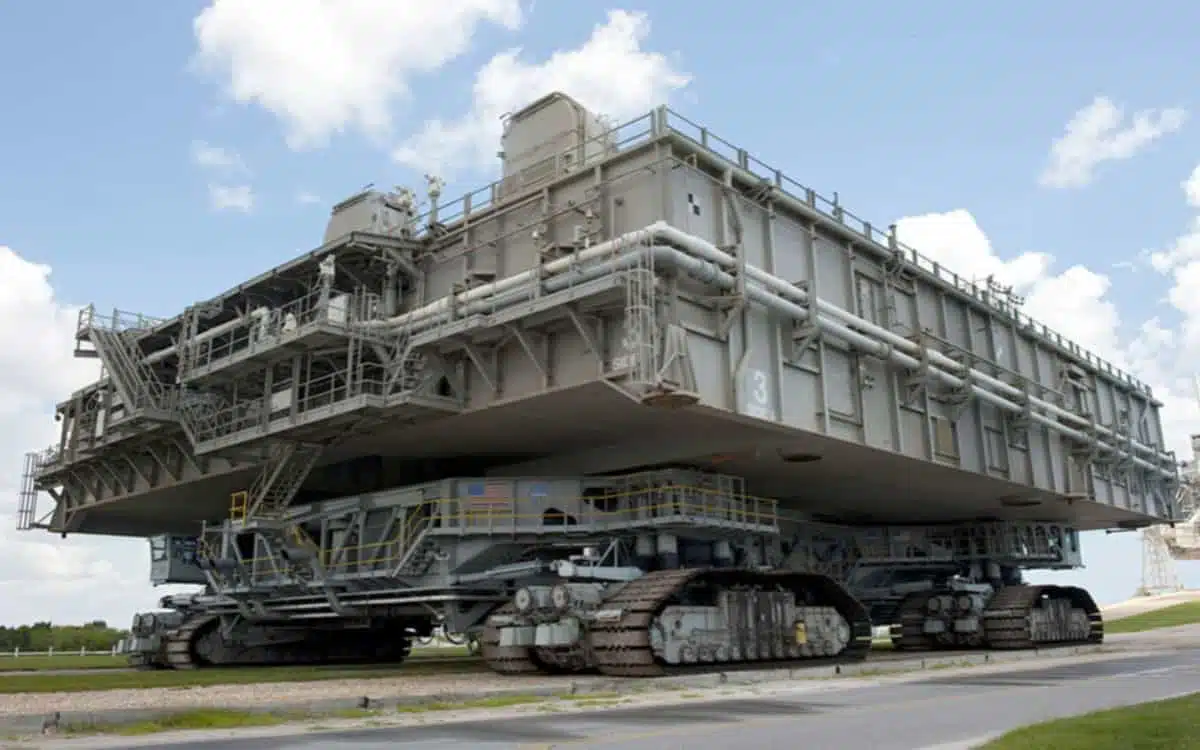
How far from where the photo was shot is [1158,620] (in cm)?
5962

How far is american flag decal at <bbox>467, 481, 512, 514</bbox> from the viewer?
26.0 m

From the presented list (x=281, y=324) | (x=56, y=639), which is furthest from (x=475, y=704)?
(x=56, y=639)

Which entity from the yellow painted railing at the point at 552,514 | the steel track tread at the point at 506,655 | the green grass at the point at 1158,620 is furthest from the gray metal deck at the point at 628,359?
the green grass at the point at 1158,620

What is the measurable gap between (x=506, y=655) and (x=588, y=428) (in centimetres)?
624

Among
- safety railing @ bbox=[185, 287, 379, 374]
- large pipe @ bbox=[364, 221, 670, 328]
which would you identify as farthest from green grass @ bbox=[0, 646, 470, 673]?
large pipe @ bbox=[364, 221, 670, 328]

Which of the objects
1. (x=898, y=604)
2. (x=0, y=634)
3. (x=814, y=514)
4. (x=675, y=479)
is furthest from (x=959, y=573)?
(x=0, y=634)

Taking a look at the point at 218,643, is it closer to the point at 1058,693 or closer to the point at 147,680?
the point at 147,680

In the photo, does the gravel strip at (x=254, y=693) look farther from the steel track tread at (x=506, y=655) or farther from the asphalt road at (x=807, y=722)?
the asphalt road at (x=807, y=722)

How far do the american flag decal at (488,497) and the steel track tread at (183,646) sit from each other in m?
11.3

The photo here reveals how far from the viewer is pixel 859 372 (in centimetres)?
2730

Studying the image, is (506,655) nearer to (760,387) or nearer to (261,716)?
(760,387)

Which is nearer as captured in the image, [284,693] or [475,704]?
[475,704]

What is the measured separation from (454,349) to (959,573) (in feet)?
80.4

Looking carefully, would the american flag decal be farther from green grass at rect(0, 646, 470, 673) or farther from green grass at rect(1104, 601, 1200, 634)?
green grass at rect(1104, 601, 1200, 634)
